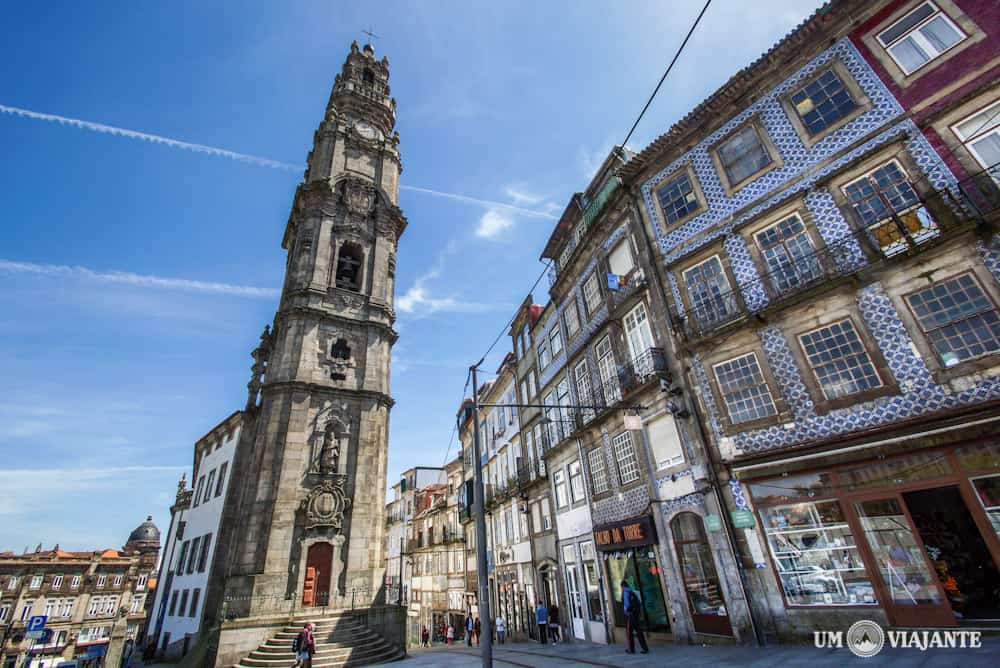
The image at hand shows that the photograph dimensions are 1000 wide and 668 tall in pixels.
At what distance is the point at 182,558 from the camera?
109 ft

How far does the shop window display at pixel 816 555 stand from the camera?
9.75m

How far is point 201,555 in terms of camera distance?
2903 cm

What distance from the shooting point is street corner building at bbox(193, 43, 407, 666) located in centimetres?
1964

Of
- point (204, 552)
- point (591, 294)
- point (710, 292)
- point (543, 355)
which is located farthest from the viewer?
point (204, 552)

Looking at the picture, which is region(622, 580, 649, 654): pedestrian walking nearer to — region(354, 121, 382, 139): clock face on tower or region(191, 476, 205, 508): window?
region(354, 121, 382, 139): clock face on tower

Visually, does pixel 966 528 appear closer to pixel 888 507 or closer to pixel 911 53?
pixel 888 507

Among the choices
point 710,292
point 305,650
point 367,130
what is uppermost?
point 367,130

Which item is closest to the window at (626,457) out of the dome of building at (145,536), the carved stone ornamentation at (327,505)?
the carved stone ornamentation at (327,505)

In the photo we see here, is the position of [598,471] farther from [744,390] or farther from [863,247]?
[863,247]

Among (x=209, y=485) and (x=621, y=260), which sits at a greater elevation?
(x=621, y=260)

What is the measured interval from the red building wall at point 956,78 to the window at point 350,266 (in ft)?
84.9

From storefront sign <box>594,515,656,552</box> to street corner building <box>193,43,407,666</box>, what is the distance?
994 cm

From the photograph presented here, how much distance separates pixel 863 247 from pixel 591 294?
9852mm

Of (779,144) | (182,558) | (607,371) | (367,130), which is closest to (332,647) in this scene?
(607,371)
